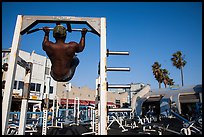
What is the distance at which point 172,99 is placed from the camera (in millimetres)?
16094

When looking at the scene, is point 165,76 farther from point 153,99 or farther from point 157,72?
point 153,99

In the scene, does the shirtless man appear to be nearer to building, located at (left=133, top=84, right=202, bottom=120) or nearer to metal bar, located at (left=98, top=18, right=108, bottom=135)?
metal bar, located at (left=98, top=18, right=108, bottom=135)

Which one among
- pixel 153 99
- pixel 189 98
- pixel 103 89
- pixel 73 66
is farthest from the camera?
pixel 153 99

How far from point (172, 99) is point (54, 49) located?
1612cm

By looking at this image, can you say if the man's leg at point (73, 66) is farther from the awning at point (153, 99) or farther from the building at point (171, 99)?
the awning at point (153, 99)

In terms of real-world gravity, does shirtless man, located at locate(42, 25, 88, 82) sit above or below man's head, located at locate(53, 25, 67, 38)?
below

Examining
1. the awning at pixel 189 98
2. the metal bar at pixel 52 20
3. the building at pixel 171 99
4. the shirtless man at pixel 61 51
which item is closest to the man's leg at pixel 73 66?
the shirtless man at pixel 61 51

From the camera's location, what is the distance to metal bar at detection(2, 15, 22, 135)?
186 cm

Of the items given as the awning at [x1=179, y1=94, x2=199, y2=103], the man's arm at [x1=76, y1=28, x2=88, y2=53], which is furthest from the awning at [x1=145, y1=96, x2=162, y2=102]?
the man's arm at [x1=76, y1=28, x2=88, y2=53]

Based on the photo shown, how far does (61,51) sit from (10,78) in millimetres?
665

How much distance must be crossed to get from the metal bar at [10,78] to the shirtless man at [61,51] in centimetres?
33

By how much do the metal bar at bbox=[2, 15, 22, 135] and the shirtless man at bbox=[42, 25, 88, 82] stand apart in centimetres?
33

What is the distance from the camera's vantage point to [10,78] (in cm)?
197

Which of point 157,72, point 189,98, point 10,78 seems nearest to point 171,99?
point 189,98
